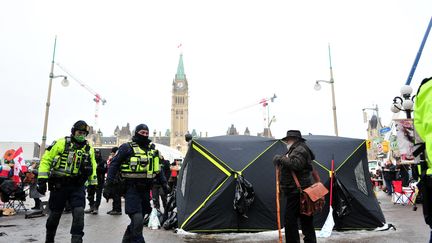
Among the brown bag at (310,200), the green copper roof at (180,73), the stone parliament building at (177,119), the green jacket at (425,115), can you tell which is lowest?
the brown bag at (310,200)

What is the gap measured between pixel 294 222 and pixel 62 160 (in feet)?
11.8

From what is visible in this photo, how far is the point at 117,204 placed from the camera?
10867 mm

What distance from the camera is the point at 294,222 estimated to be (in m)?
5.07

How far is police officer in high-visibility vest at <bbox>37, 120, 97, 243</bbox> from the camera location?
5410 mm

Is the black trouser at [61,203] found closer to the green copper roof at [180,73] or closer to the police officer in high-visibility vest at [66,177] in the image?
the police officer in high-visibility vest at [66,177]

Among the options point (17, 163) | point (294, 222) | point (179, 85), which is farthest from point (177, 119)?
point (294, 222)

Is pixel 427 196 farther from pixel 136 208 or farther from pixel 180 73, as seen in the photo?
pixel 180 73

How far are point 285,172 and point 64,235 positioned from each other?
484 centimetres

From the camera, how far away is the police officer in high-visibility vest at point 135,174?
205 inches

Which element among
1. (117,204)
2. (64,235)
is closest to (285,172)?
(64,235)

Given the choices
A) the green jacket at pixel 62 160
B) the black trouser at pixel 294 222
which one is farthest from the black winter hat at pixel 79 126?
the black trouser at pixel 294 222

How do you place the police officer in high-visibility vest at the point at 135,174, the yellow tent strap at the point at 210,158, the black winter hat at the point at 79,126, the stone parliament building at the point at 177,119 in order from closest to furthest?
1. the police officer in high-visibility vest at the point at 135,174
2. the black winter hat at the point at 79,126
3. the yellow tent strap at the point at 210,158
4. the stone parliament building at the point at 177,119

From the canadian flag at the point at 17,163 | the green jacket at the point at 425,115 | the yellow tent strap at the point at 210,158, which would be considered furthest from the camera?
the canadian flag at the point at 17,163

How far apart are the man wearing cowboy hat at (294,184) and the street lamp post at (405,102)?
2757 mm
